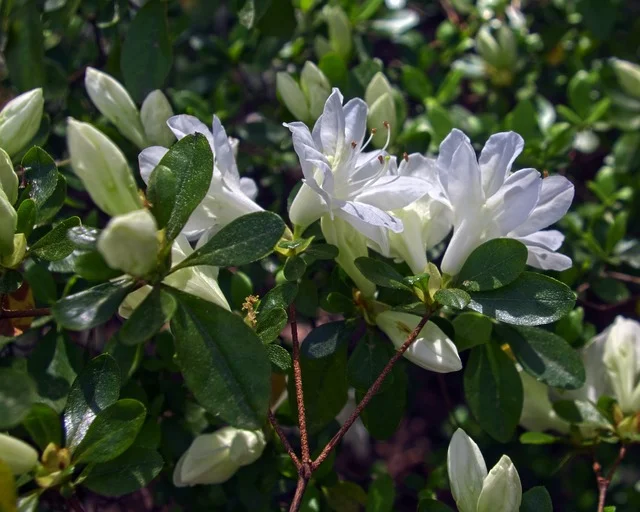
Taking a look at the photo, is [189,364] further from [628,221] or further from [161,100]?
[628,221]

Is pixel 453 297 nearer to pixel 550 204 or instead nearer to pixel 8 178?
pixel 550 204

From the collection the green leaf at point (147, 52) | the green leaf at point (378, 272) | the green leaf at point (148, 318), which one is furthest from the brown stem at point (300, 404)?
the green leaf at point (147, 52)

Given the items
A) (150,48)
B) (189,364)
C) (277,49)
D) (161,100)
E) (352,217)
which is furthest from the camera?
(277,49)

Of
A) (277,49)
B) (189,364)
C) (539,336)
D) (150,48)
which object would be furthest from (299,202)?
(277,49)

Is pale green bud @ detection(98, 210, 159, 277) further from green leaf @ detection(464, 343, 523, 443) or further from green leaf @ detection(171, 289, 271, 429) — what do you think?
green leaf @ detection(464, 343, 523, 443)

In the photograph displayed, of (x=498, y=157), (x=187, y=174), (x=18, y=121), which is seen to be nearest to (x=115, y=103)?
(x=18, y=121)

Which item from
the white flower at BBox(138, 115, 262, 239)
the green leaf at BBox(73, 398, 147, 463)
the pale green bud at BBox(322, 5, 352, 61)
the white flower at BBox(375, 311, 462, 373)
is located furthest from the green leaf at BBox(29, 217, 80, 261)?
the pale green bud at BBox(322, 5, 352, 61)
